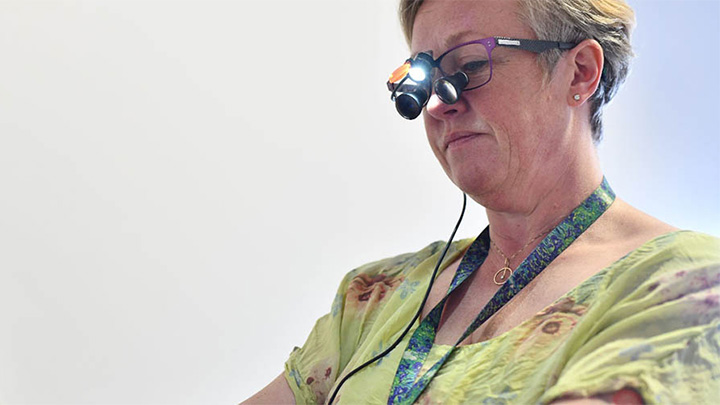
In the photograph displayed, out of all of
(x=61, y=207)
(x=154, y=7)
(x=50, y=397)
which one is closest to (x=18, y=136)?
(x=61, y=207)

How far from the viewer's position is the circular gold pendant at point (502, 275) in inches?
51.6

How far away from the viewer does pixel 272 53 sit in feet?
7.11

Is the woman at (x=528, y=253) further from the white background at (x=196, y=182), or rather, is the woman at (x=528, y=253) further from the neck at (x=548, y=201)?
the white background at (x=196, y=182)

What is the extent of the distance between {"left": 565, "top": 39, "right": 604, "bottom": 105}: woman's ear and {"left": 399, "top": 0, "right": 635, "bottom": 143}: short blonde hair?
0.07 feet

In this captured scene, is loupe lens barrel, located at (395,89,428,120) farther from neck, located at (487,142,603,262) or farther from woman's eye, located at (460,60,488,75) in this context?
neck, located at (487,142,603,262)

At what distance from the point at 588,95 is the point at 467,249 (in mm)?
365

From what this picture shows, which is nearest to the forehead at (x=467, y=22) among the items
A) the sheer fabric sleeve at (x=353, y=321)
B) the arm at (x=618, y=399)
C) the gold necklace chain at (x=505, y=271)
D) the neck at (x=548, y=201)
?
the neck at (x=548, y=201)

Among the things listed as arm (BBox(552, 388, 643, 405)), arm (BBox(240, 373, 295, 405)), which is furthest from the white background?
arm (BBox(552, 388, 643, 405))

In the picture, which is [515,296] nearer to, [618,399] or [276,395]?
[618,399]

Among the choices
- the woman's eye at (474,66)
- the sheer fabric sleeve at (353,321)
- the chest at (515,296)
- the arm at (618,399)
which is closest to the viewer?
the arm at (618,399)

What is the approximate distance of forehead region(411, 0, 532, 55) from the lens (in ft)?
4.09

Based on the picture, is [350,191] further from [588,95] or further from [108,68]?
[588,95]

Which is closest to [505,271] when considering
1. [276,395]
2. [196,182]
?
[276,395]

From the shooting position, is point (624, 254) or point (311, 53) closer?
point (624, 254)
